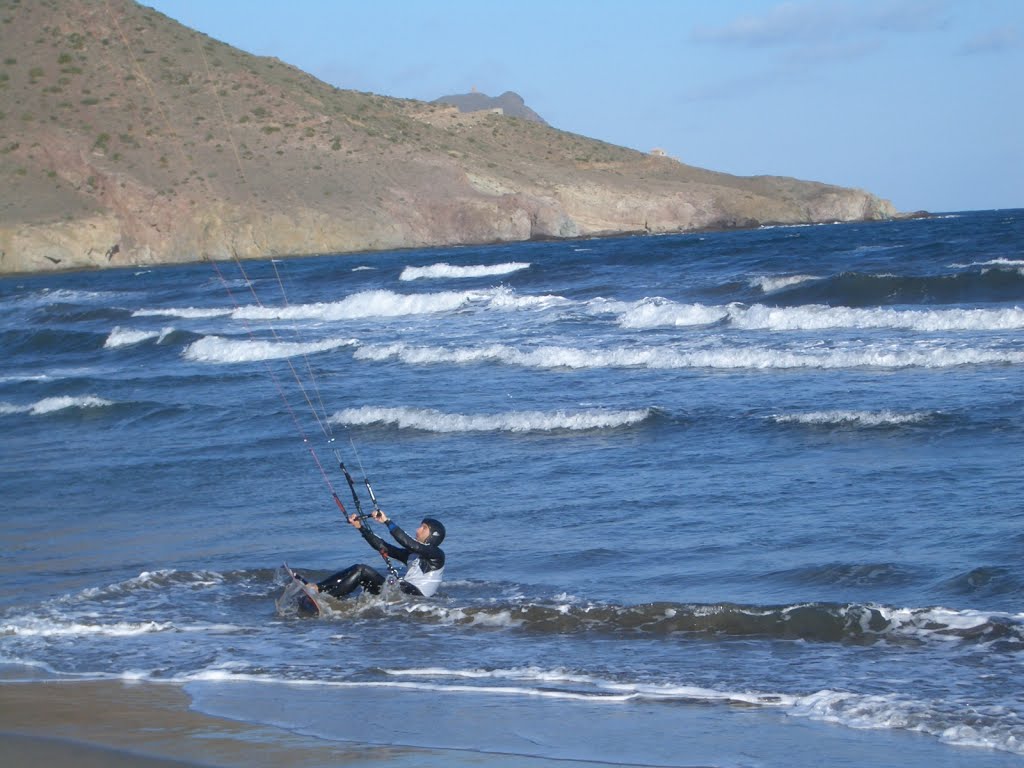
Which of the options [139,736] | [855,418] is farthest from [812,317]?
[139,736]

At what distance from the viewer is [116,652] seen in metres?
8.17

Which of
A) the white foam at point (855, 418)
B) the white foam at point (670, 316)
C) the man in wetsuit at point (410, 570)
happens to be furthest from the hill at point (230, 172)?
the man in wetsuit at point (410, 570)

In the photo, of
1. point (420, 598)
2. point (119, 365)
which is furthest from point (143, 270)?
point (420, 598)

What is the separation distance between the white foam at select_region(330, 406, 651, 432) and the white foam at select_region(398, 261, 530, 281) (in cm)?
2613

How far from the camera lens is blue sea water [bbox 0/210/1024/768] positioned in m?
6.59

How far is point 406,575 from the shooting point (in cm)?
930

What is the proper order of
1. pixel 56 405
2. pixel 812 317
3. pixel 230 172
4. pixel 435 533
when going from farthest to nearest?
pixel 230 172 → pixel 812 317 → pixel 56 405 → pixel 435 533

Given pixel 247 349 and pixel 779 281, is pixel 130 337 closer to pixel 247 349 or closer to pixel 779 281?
pixel 247 349

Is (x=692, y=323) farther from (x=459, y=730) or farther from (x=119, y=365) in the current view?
(x=459, y=730)

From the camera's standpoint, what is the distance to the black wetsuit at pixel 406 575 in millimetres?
9148

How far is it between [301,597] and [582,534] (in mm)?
2535

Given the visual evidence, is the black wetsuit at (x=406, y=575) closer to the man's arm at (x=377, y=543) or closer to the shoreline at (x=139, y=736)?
the man's arm at (x=377, y=543)

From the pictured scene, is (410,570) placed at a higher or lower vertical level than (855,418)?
lower

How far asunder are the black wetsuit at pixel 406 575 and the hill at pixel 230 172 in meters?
52.9
